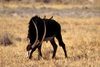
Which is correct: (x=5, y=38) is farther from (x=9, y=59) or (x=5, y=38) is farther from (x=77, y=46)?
(x=9, y=59)

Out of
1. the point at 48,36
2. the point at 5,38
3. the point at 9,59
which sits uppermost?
the point at 48,36

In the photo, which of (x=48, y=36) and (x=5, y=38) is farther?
(x=5, y=38)

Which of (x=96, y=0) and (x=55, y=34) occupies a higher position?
(x=55, y=34)

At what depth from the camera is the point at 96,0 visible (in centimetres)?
11406

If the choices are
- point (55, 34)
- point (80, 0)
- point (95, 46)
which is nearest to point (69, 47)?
point (95, 46)

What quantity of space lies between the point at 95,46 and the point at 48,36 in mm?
4038

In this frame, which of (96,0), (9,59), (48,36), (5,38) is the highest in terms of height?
(48,36)

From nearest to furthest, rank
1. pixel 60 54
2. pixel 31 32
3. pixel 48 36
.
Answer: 1. pixel 31 32
2. pixel 48 36
3. pixel 60 54

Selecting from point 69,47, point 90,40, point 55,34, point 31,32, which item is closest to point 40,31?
point 31,32

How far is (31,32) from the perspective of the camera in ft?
29.9

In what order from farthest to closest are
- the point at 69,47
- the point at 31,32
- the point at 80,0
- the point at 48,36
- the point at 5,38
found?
the point at 80,0, the point at 5,38, the point at 69,47, the point at 48,36, the point at 31,32

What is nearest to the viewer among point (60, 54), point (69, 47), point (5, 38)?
point (60, 54)

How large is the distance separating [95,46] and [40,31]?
14.9 ft

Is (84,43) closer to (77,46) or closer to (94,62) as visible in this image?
(77,46)
